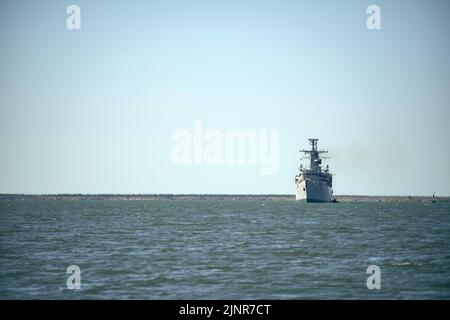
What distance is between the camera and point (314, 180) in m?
166

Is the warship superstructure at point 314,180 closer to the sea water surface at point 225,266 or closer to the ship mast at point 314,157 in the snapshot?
the ship mast at point 314,157

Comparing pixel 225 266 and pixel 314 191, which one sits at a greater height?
pixel 314 191

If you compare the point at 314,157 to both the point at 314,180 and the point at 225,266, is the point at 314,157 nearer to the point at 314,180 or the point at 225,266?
the point at 314,180

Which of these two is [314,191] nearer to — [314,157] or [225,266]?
[314,157]

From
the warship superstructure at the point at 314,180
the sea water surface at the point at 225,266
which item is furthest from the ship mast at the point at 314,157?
the sea water surface at the point at 225,266

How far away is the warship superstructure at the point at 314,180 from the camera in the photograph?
166 metres

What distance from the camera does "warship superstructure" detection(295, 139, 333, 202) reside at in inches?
6535

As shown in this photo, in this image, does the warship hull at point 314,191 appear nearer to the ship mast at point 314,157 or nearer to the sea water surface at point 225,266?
the ship mast at point 314,157

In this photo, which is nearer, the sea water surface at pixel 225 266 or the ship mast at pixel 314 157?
the sea water surface at pixel 225 266

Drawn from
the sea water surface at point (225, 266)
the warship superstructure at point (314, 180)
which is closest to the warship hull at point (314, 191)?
the warship superstructure at point (314, 180)

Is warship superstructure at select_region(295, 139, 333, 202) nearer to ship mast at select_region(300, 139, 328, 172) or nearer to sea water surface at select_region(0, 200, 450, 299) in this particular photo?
ship mast at select_region(300, 139, 328, 172)

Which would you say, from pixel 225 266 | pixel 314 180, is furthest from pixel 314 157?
pixel 225 266

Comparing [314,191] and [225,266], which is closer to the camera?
[225,266]
